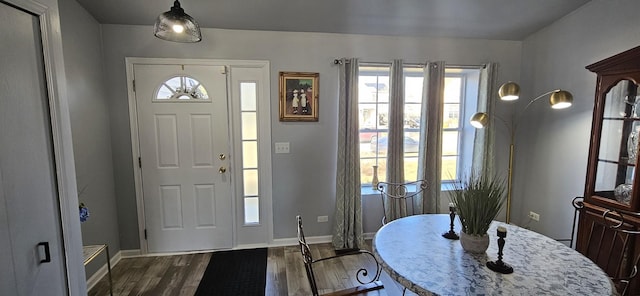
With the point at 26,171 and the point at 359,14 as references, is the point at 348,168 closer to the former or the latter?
the point at 359,14

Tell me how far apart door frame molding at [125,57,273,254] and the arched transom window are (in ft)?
0.54

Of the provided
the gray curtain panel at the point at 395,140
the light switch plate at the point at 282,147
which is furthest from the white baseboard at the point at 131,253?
the gray curtain panel at the point at 395,140

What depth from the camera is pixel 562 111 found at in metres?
2.88

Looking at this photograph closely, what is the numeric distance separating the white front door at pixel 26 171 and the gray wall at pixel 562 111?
3947mm

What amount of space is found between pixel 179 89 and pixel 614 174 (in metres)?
3.83

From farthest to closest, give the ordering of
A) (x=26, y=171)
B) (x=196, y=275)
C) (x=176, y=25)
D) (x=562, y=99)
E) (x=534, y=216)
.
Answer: (x=534, y=216)
(x=196, y=275)
(x=562, y=99)
(x=176, y=25)
(x=26, y=171)

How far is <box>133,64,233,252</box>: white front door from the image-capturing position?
277 centimetres

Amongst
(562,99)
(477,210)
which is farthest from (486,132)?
(477,210)

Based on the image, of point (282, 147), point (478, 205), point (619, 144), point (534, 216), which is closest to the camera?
point (478, 205)

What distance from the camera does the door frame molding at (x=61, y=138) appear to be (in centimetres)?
123

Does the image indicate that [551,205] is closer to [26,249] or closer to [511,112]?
[511,112]

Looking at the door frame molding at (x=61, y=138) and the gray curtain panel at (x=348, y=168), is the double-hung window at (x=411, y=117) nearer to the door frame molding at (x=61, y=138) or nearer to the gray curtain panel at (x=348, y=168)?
the gray curtain panel at (x=348, y=168)

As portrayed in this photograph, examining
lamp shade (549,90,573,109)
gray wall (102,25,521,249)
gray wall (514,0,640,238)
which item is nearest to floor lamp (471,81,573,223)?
lamp shade (549,90,573,109)

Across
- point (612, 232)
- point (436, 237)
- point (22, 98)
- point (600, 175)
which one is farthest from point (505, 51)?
point (22, 98)
